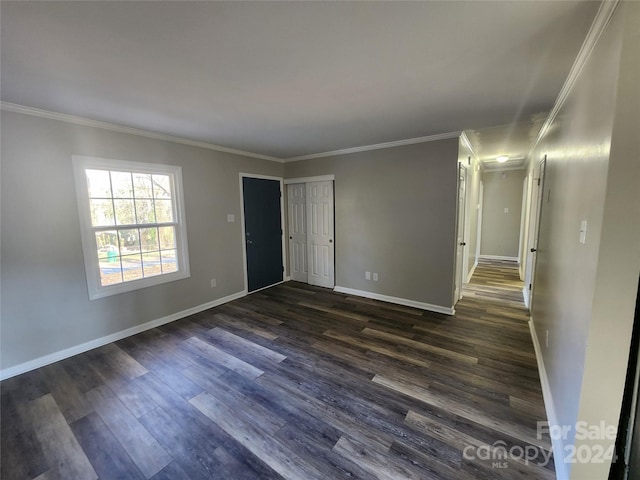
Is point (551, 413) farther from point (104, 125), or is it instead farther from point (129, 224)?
point (104, 125)

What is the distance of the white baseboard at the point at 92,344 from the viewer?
2421 mm

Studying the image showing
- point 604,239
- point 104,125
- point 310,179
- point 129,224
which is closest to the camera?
point 604,239

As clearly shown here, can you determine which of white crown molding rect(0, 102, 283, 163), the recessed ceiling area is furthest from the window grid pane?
the recessed ceiling area

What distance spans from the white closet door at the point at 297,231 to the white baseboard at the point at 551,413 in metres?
3.61

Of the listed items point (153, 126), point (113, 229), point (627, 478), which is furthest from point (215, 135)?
point (627, 478)

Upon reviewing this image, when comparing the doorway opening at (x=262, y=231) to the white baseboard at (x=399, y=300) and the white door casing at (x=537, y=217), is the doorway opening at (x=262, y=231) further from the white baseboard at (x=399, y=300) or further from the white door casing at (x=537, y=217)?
the white door casing at (x=537, y=217)

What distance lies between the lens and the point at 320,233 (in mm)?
4844

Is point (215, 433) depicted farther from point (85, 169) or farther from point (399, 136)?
point (399, 136)

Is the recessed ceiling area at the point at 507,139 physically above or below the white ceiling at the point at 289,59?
above

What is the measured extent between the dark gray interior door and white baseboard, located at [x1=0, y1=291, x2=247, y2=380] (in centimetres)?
94

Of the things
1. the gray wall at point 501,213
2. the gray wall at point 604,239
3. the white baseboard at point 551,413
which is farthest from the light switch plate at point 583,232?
the gray wall at point 501,213

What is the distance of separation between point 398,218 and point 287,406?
9.33ft

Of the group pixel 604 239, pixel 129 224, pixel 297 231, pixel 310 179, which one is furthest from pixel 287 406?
pixel 310 179

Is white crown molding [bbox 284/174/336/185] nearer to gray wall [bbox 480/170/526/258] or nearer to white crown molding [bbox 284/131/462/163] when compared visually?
white crown molding [bbox 284/131/462/163]
